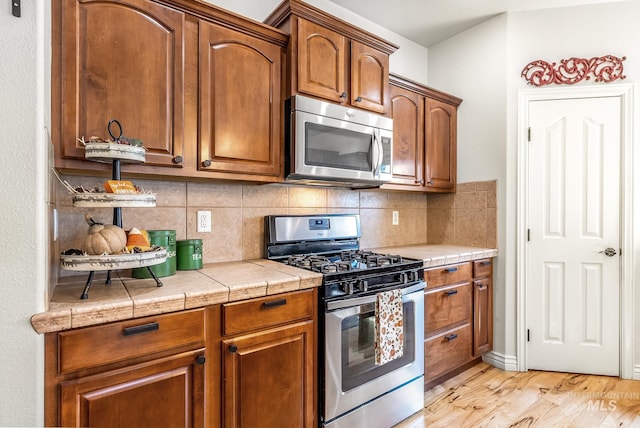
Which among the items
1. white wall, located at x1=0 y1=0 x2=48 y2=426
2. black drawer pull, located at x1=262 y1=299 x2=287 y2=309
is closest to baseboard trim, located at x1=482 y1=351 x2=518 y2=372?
black drawer pull, located at x1=262 y1=299 x2=287 y2=309

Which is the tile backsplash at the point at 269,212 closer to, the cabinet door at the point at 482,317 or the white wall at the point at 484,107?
the white wall at the point at 484,107

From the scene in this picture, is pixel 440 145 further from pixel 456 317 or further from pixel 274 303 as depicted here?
pixel 274 303

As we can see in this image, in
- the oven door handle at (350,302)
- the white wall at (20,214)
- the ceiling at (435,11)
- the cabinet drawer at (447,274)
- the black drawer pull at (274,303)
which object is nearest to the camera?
A: the white wall at (20,214)

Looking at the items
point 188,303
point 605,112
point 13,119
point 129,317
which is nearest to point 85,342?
point 129,317

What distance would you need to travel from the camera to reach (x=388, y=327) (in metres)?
1.83

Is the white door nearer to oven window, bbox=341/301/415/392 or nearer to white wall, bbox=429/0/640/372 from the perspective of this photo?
white wall, bbox=429/0/640/372

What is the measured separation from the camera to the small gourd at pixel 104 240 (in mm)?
1200

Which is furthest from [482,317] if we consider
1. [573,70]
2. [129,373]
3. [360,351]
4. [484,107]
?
[129,373]

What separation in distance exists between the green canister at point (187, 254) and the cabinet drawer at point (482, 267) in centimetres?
203

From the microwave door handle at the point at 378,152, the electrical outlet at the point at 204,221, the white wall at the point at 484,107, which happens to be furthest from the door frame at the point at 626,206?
the electrical outlet at the point at 204,221

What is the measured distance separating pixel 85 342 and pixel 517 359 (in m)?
2.86

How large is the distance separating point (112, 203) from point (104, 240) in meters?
0.14

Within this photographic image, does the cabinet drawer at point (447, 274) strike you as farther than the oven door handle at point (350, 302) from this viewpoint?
Yes

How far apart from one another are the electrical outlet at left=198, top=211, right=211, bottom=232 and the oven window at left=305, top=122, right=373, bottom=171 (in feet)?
2.18
